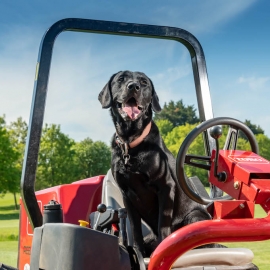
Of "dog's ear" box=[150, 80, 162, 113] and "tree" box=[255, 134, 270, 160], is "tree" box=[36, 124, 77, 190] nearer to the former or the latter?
"tree" box=[255, 134, 270, 160]

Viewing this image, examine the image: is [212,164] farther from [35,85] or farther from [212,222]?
[35,85]

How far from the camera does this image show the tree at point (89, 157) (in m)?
21.4

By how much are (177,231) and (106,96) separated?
4.84ft

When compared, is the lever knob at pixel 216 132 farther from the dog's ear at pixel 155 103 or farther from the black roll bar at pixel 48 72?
the dog's ear at pixel 155 103

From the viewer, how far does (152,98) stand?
2953mm

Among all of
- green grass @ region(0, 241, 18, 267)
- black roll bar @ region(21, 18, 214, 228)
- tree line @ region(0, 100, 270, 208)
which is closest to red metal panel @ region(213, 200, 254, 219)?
black roll bar @ region(21, 18, 214, 228)

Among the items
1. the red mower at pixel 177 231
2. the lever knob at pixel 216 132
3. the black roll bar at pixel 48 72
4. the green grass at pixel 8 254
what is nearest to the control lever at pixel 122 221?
the red mower at pixel 177 231

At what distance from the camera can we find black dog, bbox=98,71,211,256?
2.81 m

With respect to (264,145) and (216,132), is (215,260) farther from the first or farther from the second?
(264,145)

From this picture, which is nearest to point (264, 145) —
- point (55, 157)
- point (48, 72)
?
point (55, 157)

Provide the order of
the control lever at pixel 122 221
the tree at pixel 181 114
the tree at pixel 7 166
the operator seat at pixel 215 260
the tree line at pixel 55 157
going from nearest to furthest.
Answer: the control lever at pixel 122 221 < the operator seat at pixel 215 260 < the tree at pixel 181 114 < the tree line at pixel 55 157 < the tree at pixel 7 166

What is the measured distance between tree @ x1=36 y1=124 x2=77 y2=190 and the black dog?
2319 cm

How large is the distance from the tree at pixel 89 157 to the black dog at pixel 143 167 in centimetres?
1716

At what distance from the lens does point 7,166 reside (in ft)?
92.8
